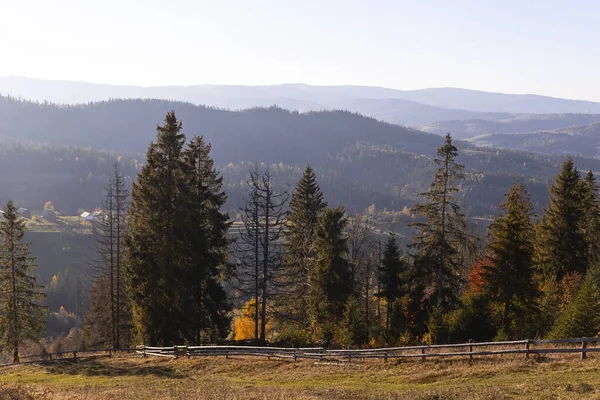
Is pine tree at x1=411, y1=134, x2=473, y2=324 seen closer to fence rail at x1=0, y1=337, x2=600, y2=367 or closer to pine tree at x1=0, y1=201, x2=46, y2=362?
fence rail at x1=0, y1=337, x2=600, y2=367

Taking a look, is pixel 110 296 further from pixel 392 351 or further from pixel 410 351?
pixel 410 351

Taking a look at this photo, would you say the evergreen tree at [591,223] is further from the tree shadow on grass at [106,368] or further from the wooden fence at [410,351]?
the tree shadow on grass at [106,368]

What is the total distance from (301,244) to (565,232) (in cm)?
2106

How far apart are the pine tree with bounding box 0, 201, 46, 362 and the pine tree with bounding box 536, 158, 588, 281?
1564 inches

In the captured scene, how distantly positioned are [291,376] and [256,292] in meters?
12.7

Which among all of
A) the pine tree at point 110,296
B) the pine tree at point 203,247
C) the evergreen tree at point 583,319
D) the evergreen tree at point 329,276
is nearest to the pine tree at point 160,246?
the pine tree at point 203,247

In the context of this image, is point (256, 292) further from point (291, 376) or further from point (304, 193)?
point (291, 376)

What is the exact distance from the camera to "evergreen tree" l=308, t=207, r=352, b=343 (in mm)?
37719

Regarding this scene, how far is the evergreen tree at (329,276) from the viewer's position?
124ft

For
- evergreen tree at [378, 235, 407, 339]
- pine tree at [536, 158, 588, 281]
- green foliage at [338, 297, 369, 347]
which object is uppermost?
pine tree at [536, 158, 588, 281]

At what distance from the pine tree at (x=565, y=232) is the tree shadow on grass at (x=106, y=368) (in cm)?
2952

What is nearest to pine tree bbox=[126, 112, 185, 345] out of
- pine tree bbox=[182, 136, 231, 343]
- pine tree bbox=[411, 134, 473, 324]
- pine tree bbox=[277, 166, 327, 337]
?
pine tree bbox=[182, 136, 231, 343]


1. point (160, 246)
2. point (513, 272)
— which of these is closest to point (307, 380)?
point (160, 246)

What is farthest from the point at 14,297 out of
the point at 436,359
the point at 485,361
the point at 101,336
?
the point at 485,361
